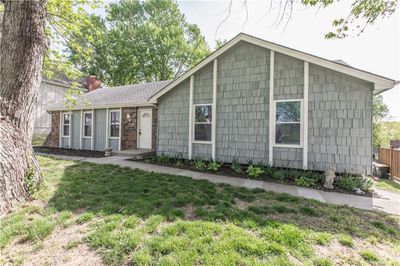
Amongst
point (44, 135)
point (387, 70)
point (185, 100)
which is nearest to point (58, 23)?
point (185, 100)

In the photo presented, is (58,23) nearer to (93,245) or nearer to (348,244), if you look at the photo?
(93,245)

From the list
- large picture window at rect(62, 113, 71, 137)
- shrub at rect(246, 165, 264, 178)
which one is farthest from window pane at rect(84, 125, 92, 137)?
shrub at rect(246, 165, 264, 178)

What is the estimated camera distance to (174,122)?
29.4 ft

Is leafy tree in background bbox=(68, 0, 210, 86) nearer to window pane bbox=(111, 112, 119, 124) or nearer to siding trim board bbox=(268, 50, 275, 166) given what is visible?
window pane bbox=(111, 112, 119, 124)

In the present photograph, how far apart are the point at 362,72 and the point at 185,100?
20.3 ft

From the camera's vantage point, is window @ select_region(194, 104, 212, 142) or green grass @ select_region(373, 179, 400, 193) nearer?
green grass @ select_region(373, 179, 400, 193)

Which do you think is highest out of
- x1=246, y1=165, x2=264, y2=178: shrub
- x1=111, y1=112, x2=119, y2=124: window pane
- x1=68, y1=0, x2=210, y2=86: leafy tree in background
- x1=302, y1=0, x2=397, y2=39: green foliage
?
x1=68, y1=0, x2=210, y2=86: leafy tree in background

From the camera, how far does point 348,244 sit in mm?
2795

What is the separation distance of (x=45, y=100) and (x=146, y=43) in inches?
518

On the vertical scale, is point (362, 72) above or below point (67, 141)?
above

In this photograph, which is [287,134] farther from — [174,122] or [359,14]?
[174,122]

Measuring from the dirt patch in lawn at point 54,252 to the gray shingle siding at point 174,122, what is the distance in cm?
601

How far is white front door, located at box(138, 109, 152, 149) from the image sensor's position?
10.6m

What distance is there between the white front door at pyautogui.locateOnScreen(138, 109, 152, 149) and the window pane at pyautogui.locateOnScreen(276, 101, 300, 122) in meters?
6.58
